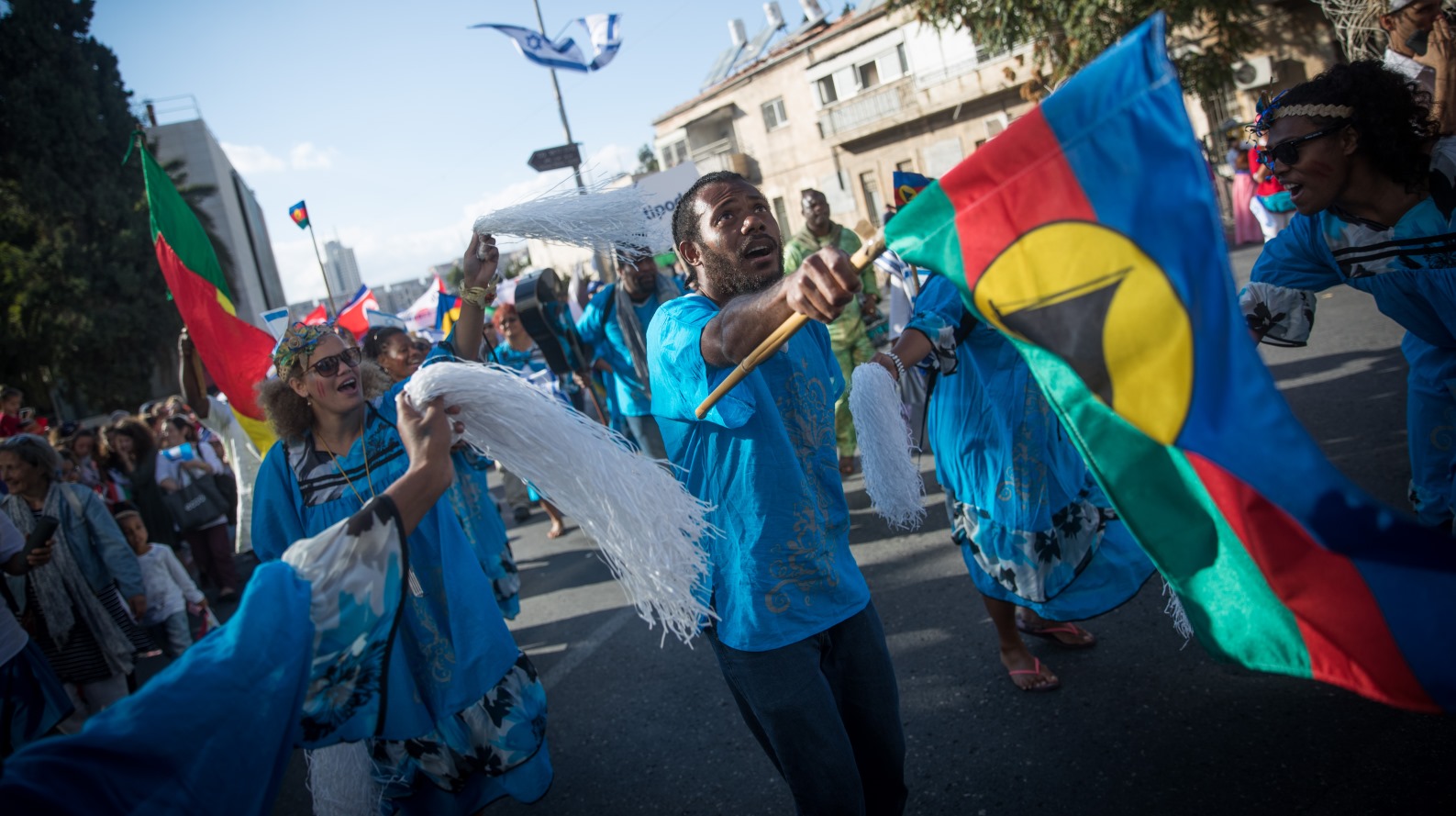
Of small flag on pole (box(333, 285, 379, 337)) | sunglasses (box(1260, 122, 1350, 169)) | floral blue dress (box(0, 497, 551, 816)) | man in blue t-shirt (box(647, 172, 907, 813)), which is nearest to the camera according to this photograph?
floral blue dress (box(0, 497, 551, 816))

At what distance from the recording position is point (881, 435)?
2895mm

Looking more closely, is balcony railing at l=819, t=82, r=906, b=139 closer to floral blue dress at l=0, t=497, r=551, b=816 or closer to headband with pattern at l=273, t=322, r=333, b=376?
headband with pattern at l=273, t=322, r=333, b=376

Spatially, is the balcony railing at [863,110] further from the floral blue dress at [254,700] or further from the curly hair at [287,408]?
the floral blue dress at [254,700]

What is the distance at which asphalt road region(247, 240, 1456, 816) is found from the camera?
2.53 metres

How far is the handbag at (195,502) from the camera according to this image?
287 inches

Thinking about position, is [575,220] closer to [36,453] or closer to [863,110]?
[36,453]

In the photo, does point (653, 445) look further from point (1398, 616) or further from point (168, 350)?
point (168, 350)

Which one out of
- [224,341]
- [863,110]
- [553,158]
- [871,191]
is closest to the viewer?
[224,341]

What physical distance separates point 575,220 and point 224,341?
9.20 ft

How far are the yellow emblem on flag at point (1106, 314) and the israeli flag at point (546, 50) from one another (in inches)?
579

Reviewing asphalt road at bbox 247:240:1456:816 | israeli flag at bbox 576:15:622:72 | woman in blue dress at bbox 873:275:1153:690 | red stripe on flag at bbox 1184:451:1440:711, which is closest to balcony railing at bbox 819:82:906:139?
israeli flag at bbox 576:15:622:72

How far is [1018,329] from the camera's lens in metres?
1.49

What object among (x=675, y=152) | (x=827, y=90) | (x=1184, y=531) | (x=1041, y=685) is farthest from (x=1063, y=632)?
(x=675, y=152)

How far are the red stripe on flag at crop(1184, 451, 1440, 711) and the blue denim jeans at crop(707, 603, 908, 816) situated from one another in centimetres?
100
